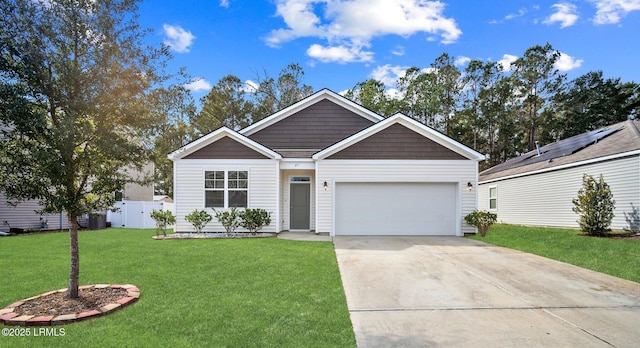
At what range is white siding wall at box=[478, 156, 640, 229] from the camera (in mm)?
10984

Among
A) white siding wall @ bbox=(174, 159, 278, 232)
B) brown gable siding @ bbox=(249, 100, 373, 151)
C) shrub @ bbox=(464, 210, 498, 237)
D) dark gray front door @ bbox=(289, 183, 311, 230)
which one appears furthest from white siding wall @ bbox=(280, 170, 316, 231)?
shrub @ bbox=(464, 210, 498, 237)

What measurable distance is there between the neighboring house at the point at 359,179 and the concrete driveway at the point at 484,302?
3929 millimetres

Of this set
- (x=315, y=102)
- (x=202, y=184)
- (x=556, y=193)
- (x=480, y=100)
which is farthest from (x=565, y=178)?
(x=480, y=100)

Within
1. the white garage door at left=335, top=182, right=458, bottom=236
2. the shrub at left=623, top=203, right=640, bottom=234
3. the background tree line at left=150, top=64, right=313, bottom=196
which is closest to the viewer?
the shrub at left=623, top=203, right=640, bottom=234

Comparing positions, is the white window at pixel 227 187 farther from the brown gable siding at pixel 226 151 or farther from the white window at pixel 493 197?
the white window at pixel 493 197

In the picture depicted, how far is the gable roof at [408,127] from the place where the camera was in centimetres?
1180

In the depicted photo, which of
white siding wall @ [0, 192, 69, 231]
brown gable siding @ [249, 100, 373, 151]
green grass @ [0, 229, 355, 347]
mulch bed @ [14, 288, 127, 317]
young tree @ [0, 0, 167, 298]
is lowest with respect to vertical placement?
Result: green grass @ [0, 229, 355, 347]

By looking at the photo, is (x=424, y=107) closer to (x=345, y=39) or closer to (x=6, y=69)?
(x=345, y=39)

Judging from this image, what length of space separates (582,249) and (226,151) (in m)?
11.0

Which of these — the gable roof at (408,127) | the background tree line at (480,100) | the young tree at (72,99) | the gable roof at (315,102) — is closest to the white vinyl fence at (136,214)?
the gable roof at (315,102)

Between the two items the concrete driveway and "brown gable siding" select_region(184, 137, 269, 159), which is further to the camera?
"brown gable siding" select_region(184, 137, 269, 159)

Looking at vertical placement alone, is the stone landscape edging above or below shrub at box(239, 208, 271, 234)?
below

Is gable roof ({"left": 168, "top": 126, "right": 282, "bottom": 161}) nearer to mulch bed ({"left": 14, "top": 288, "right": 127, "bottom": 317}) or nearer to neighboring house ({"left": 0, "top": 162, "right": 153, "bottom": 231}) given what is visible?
neighboring house ({"left": 0, "top": 162, "right": 153, "bottom": 231})

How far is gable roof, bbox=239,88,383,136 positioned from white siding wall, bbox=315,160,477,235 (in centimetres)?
326
